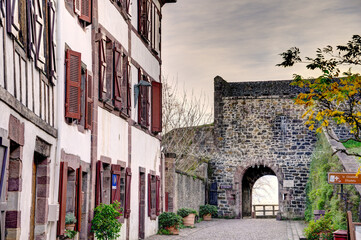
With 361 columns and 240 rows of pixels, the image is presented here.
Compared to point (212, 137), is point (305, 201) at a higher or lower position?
lower

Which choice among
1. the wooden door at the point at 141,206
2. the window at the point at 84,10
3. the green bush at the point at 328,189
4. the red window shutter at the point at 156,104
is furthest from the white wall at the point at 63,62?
the red window shutter at the point at 156,104

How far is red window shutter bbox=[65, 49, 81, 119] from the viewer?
1177cm

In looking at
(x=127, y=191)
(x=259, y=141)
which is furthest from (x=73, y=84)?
(x=259, y=141)

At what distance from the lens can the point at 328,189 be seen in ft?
70.3

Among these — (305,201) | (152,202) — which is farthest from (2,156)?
(305,201)

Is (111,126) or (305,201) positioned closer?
(111,126)

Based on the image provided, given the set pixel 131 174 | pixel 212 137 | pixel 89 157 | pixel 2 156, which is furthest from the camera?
pixel 212 137

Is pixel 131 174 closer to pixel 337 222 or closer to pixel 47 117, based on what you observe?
pixel 337 222

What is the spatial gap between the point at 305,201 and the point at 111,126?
18.8 metres

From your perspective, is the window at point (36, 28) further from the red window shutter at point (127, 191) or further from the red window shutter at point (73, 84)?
the red window shutter at point (127, 191)

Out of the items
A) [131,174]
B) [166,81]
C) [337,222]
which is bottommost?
[337,222]

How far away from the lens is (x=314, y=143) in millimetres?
32938

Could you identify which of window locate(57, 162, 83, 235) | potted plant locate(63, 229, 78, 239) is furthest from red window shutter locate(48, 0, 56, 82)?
potted plant locate(63, 229, 78, 239)

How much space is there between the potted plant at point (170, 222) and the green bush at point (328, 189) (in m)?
4.01
